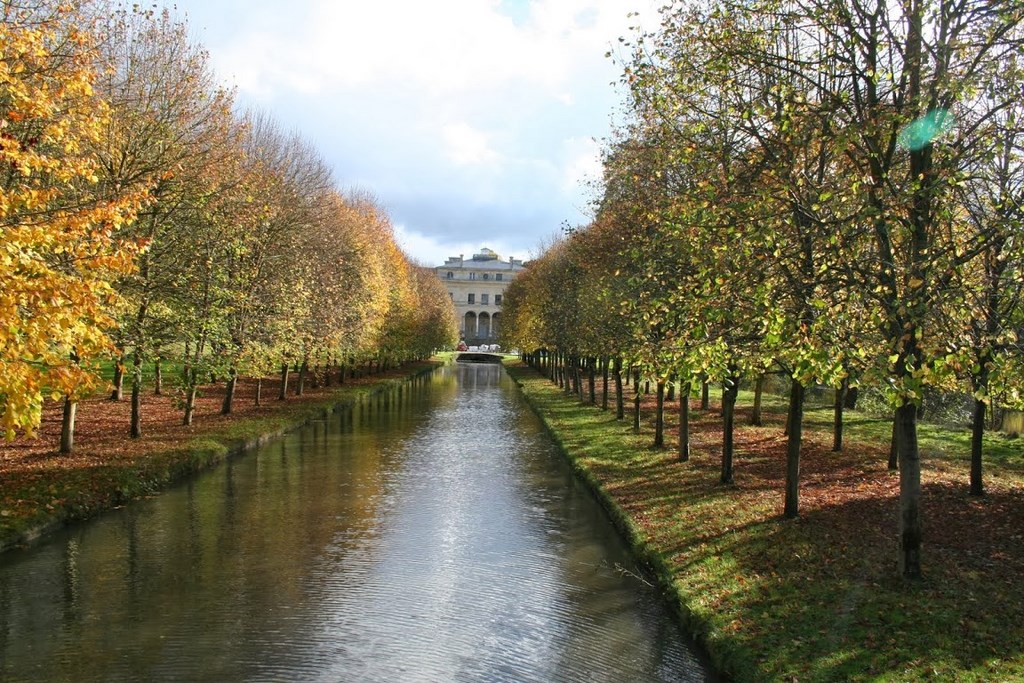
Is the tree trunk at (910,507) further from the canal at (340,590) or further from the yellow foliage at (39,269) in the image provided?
the yellow foliage at (39,269)

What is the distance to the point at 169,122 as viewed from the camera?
74.0 feet

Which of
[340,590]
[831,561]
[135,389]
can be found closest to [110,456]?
[135,389]

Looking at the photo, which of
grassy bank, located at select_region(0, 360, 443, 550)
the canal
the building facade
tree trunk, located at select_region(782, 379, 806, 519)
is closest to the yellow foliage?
the canal

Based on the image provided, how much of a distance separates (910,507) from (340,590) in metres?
8.70

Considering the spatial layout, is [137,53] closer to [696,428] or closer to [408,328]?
[696,428]

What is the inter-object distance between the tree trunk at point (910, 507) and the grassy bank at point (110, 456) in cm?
1494

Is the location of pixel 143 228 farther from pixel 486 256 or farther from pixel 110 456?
pixel 486 256

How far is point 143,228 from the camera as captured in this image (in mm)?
22750

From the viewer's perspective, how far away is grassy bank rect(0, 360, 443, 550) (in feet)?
53.3

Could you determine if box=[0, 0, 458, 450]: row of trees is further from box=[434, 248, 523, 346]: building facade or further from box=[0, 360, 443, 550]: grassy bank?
box=[434, 248, 523, 346]: building facade

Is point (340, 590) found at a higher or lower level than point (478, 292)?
lower

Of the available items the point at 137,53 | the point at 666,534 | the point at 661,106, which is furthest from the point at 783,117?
the point at 137,53

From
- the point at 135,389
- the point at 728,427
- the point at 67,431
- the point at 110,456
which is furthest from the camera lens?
the point at 135,389

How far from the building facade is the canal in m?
141
